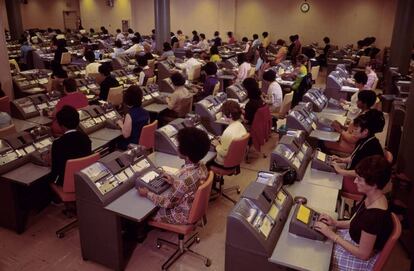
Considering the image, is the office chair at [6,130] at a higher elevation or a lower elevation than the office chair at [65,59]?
lower

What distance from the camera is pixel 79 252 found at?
Answer: 137 inches

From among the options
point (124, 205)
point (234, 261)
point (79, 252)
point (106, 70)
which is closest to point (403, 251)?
point (234, 261)

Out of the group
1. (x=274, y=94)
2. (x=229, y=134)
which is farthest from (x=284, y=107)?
(x=229, y=134)

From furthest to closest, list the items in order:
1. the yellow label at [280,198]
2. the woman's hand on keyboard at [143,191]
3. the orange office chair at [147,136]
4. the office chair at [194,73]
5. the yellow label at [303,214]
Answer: the office chair at [194,73], the orange office chair at [147,136], the woman's hand on keyboard at [143,191], the yellow label at [280,198], the yellow label at [303,214]

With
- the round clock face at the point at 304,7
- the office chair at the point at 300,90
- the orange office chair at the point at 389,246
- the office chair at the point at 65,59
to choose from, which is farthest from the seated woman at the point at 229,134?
the round clock face at the point at 304,7

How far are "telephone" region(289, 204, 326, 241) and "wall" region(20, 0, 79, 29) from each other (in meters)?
21.0

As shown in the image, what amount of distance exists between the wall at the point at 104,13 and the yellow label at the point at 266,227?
1788cm

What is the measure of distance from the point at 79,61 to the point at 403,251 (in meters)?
10.3

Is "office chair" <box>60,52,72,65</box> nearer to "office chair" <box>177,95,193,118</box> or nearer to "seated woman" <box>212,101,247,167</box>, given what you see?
"office chair" <box>177,95,193,118</box>

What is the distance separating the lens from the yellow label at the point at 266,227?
2504 mm

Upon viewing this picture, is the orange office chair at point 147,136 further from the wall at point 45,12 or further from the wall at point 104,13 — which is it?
the wall at point 45,12

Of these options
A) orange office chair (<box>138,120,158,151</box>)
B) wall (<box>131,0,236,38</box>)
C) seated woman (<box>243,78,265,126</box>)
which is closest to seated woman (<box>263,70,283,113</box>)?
seated woman (<box>243,78,265,126</box>)

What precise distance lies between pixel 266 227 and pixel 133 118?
2.44 m

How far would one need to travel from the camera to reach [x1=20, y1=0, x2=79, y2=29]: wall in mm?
20031
